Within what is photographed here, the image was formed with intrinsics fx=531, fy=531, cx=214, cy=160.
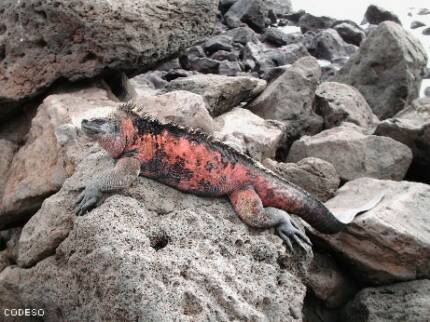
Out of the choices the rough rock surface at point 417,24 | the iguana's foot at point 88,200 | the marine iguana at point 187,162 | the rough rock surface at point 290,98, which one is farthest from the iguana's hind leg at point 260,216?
the rough rock surface at point 417,24

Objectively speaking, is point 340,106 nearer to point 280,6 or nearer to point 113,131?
point 113,131

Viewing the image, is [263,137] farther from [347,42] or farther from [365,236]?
[347,42]

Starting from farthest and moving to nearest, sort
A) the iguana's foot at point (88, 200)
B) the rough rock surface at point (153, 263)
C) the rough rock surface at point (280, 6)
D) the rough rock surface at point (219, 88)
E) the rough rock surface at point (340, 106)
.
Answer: the rough rock surface at point (280, 6), the rough rock surface at point (340, 106), the rough rock surface at point (219, 88), the iguana's foot at point (88, 200), the rough rock surface at point (153, 263)

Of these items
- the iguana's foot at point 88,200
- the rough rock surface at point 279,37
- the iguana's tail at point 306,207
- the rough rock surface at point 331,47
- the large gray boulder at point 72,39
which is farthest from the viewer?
the rough rock surface at point 279,37

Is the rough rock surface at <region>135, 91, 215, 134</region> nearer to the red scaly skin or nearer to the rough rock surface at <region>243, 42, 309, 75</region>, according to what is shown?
the red scaly skin

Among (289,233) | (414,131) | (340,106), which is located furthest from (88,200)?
(340,106)

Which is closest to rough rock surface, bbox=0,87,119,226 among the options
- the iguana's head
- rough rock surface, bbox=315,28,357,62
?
the iguana's head

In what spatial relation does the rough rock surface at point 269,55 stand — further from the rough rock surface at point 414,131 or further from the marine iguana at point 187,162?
the marine iguana at point 187,162
